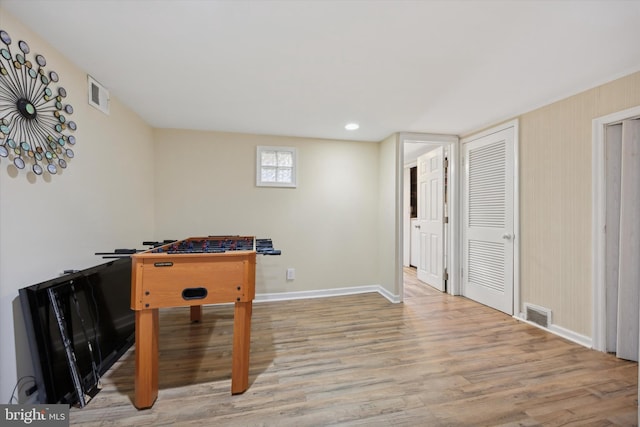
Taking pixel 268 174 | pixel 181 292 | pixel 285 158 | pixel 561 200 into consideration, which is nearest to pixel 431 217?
pixel 561 200

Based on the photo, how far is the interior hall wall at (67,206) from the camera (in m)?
1.42

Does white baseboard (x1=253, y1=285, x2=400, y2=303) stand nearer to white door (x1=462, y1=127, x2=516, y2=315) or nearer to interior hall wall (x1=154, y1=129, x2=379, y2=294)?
interior hall wall (x1=154, y1=129, x2=379, y2=294)

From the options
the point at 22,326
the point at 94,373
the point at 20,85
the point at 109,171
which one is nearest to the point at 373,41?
the point at 20,85

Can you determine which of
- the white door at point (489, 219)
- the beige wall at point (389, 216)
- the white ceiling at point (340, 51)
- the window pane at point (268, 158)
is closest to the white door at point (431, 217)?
the white door at point (489, 219)

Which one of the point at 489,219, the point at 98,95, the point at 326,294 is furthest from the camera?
the point at 326,294

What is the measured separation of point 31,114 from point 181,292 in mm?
1366

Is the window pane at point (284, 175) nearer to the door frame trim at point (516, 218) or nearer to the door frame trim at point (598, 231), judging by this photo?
the door frame trim at point (516, 218)

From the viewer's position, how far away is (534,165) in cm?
268

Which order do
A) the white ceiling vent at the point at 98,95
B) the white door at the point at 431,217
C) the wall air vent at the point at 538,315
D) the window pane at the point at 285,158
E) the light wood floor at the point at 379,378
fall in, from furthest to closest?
the white door at the point at 431,217
the window pane at the point at 285,158
the wall air vent at the point at 538,315
the white ceiling vent at the point at 98,95
the light wood floor at the point at 379,378

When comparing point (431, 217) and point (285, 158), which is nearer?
point (285, 158)

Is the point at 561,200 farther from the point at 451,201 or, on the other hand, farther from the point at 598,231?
the point at 451,201

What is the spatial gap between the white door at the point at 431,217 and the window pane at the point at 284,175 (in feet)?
7.22

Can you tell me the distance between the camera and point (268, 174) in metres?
3.59

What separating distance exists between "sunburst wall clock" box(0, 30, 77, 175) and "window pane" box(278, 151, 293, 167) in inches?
84.7
